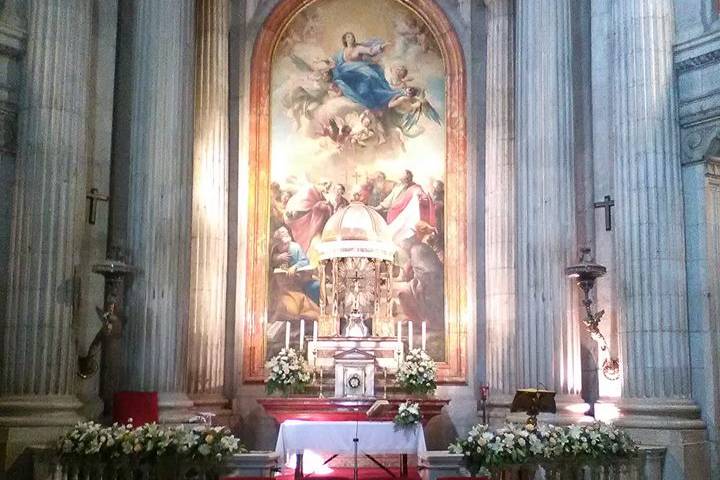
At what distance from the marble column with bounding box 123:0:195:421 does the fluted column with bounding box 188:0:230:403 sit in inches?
41.7

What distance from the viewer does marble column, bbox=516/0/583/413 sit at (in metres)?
13.3

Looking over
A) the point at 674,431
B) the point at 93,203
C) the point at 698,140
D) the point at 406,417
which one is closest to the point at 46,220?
the point at 93,203

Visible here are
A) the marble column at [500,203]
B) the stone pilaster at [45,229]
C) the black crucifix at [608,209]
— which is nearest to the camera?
the stone pilaster at [45,229]

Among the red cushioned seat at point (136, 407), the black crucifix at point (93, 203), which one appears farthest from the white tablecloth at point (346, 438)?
the black crucifix at point (93, 203)

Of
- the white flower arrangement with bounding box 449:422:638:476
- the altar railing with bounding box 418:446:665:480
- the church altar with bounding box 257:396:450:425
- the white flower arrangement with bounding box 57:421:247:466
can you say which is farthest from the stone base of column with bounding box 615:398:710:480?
the white flower arrangement with bounding box 57:421:247:466

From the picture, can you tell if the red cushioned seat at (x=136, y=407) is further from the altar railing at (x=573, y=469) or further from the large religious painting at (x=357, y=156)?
the altar railing at (x=573, y=469)

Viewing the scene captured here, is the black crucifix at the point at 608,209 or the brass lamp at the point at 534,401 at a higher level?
the black crucifix at the point at 608,209

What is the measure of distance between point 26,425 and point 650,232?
7.81 m

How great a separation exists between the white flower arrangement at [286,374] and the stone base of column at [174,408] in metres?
1.48

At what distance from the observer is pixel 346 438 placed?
1205cm

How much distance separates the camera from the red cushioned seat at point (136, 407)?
12305 mm

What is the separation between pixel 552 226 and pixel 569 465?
4.18 meters

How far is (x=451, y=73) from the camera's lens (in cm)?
1659

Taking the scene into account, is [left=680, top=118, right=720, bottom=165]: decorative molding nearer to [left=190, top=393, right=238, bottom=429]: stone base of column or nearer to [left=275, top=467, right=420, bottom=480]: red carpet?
[left=275, top=467, right=420, bottom=480]: red carpet
